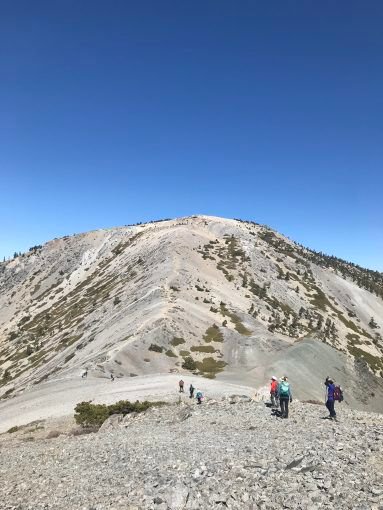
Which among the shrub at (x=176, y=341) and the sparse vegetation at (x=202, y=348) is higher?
the shrub at (x=176, y=341)

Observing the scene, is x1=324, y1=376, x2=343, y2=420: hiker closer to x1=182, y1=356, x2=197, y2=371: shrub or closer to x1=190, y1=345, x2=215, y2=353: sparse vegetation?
x1=182, y1=356, x2=197, y2=371: shrub

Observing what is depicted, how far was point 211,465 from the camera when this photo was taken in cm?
1975

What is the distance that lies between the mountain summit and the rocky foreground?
27936mm

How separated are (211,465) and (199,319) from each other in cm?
5967

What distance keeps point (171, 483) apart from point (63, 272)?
185 m

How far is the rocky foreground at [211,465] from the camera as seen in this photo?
52.4ft

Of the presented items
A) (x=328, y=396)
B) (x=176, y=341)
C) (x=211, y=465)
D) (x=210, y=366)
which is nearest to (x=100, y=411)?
(x=328, y=396)

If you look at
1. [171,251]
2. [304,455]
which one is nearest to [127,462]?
[304,455]

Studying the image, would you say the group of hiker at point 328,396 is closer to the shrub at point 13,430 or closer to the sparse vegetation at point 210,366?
the shrub at point 13,430

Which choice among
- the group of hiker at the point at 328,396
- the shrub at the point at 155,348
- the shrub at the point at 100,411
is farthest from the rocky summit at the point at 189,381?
the group of hiker at the point at 328,396

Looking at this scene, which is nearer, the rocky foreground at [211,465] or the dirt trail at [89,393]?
the rocky foreground at [211,465]

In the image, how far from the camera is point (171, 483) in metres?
18.3

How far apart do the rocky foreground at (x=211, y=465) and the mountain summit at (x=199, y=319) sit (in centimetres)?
2794

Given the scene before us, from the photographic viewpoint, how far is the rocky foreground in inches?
629
